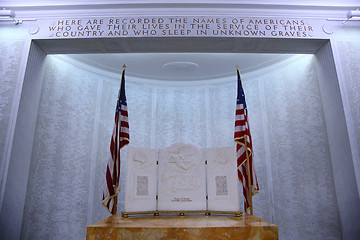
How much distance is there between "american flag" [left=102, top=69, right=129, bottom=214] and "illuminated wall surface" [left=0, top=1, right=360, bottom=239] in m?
1.72

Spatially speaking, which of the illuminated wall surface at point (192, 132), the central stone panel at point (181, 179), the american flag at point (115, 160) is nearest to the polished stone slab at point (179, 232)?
the central stone panel at point (181, 179)

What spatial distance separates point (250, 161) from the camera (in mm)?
5078

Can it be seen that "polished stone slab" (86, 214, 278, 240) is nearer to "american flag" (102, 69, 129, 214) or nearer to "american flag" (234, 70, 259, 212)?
"american flag" (102, 69, 129, 214)

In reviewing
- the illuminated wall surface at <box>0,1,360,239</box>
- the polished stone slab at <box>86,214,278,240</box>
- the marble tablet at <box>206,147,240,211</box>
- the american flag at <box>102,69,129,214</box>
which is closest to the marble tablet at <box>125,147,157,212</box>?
the american flag at <box>102,69,129,214</box>

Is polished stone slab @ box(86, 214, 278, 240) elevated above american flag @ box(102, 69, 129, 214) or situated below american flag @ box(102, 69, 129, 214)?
below

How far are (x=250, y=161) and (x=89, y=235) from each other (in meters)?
3.16

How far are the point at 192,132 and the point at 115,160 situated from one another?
143 inches

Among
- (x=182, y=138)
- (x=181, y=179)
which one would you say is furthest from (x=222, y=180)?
(x=182, y=138)

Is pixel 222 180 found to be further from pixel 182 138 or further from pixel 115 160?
pixel 182 138

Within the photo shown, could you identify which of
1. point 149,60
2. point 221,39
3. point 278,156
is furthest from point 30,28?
point 278,156

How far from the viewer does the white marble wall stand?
19.7 ft

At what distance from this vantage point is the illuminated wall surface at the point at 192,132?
17.0 ft

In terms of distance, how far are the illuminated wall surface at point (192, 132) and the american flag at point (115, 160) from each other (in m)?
1.72

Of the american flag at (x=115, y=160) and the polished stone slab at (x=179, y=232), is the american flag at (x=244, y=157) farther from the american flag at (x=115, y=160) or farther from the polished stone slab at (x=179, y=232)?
the american flag at (x=115, y=160)
